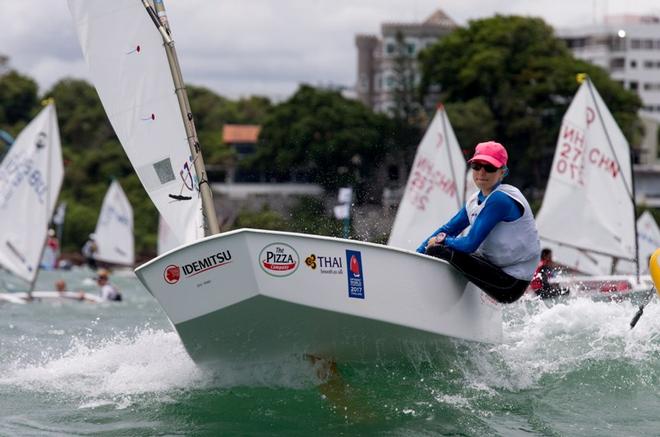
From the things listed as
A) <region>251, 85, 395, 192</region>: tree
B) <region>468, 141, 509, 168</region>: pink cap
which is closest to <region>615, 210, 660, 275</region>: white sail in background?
<region>251, 85, 395, 192</region>: tree

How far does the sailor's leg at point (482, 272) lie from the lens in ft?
24.3

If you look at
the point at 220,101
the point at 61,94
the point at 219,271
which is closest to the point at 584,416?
the point at 219,271

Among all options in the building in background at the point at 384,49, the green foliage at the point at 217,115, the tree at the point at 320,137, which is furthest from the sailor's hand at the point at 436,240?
the building in background at the point at 384,49

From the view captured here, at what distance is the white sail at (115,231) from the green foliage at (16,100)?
35.2 meters

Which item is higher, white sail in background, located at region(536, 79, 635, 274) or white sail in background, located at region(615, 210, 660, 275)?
white sail in background, located at region(536, 79, 635, 274)

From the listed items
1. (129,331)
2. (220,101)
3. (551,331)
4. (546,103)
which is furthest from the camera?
(220,101)

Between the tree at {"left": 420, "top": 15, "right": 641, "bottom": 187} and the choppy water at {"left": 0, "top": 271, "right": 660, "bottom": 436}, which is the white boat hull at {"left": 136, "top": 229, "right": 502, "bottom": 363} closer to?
the choppy water at {"left": 0, "top": 271, "right": 660, "bottom": 436}

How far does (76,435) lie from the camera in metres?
6.83

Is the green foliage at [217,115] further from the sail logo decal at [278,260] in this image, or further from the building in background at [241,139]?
the sail logo decal at [278,260]

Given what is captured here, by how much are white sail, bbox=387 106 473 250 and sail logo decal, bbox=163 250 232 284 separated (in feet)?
49.1

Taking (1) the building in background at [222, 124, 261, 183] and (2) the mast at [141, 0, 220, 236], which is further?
(1) the building in background at [222, 124, 261, 183]

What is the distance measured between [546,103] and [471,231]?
46.3m

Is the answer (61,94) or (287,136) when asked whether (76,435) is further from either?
(61,94)

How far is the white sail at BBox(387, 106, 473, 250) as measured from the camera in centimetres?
2205
